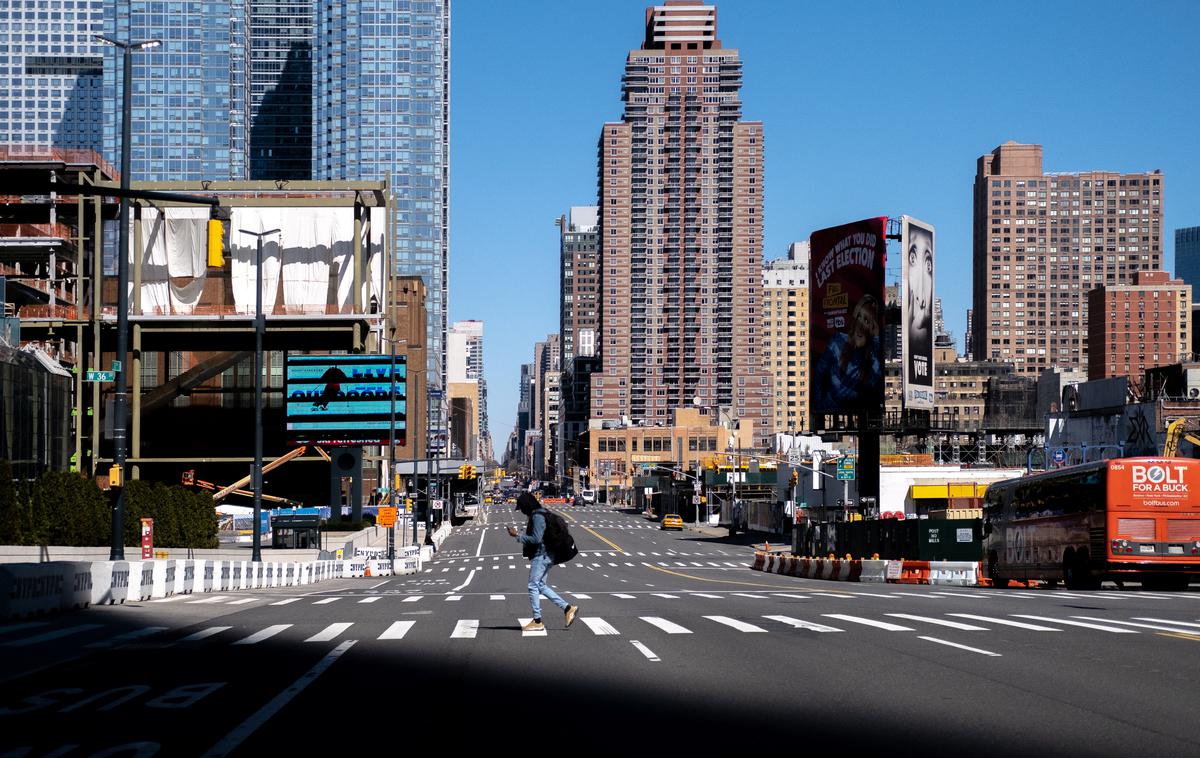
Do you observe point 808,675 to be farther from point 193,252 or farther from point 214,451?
point 214,451

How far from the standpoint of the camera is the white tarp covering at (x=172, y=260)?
98.4 metres

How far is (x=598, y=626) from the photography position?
19.6 metres

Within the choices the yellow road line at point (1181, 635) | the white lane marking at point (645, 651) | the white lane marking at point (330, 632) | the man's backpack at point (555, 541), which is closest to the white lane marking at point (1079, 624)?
the yellow road line at point (1181, 635)

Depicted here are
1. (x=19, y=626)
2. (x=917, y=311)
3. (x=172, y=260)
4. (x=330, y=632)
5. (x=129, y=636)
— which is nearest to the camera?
(x=129, y=636)

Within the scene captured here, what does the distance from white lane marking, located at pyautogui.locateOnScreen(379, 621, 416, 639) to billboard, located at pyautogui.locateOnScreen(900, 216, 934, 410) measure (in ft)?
198

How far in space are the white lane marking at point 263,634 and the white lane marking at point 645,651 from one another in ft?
16.6

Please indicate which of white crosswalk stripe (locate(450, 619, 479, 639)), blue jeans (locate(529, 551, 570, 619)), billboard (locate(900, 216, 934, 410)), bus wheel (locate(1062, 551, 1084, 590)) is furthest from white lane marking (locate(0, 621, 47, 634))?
billboard (locate(900, 216, 934, 410))

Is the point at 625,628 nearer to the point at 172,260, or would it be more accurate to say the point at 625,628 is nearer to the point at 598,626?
the point at 598,626

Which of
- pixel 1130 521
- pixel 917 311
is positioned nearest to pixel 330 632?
pixel 1130 521

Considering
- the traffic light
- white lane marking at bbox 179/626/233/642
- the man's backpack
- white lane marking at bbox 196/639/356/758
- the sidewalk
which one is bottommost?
the sidewalk

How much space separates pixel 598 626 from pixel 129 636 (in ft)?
21.8

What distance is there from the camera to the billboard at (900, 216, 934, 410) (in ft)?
258

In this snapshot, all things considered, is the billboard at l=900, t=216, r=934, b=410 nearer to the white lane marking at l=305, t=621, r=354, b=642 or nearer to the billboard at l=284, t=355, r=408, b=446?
the billboard at l=284, t=355, r=408, b=446

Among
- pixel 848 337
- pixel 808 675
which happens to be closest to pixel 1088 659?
pixel 808 675
